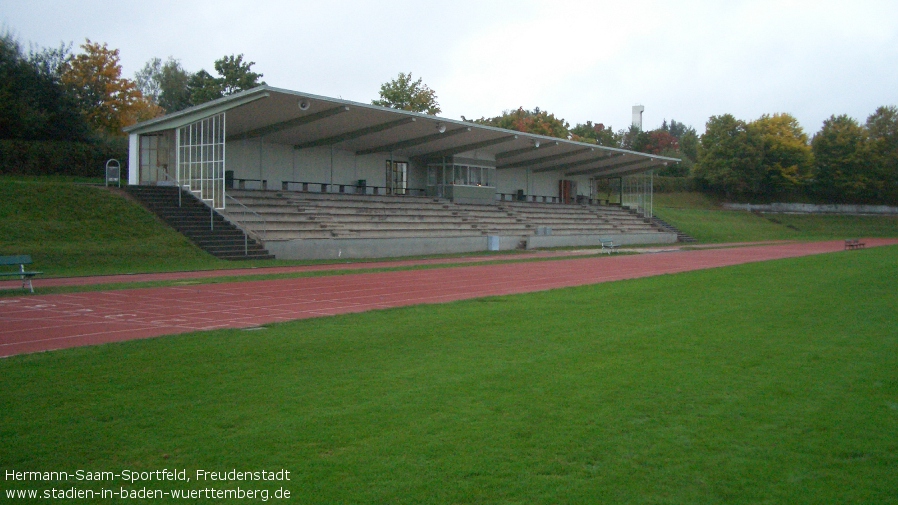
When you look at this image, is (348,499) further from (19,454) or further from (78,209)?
(78,209)

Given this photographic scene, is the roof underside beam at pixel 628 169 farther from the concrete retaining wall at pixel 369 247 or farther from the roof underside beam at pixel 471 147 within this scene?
the concrete retaining wall at pixel 369 247

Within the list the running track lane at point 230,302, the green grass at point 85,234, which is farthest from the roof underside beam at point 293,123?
the running track lane at point 230,302

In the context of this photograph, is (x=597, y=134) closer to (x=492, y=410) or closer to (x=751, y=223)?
(x=751, y=223)

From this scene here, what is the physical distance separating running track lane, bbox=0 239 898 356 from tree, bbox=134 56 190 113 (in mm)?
70991

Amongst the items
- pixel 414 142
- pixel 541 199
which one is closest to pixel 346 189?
pixel 414 142

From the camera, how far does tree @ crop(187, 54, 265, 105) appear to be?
2484 inches

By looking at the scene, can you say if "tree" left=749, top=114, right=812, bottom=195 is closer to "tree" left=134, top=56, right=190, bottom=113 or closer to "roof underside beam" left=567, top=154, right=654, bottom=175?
"roof underside beam" left=567, top=154, right=654, bottom=175

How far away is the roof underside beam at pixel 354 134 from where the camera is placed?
35.9m

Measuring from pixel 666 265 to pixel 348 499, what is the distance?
25130 mm

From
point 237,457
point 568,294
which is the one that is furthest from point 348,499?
point 568,294

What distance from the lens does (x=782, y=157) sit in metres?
76.9

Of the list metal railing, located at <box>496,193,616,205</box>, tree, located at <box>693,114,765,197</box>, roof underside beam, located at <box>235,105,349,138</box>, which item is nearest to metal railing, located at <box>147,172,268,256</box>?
roof underside beam, located at <box>235,105,349,138</box>

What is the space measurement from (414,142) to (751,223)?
141ft

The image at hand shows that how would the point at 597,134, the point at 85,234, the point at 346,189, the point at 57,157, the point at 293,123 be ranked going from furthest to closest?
1. the point at 597,134
2. the point at 346,189
3. the point at 57,157
4. the point at 293,123
5. the point at 85,234
